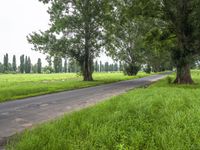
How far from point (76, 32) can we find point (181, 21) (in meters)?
15.7

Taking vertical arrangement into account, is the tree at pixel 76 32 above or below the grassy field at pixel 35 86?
above

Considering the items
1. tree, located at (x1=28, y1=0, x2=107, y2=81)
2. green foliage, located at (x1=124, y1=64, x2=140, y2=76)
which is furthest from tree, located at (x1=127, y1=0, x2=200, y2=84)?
green foliage, located at (x1=124, y1=64, x2=140, y2=76)

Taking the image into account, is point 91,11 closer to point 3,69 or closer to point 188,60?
point 188,60

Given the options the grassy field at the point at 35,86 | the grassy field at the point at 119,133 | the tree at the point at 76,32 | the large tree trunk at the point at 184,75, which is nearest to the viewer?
the grassy field at the point at 119,133

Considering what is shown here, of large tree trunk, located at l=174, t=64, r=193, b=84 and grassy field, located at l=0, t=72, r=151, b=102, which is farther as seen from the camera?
large tree trunk, located at l=174, t=64, r=193, b=84

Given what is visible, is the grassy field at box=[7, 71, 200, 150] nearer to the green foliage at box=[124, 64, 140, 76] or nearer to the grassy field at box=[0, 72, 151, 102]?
the grassy field at box=[0, 72, 151, 102]

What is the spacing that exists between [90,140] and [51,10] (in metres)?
28.7

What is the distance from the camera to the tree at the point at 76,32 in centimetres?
2972

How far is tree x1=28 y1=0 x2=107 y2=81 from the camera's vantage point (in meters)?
29.7

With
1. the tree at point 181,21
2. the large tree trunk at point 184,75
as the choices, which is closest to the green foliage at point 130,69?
the tree at point 181,21

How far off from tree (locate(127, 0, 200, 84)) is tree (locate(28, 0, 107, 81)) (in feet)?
31.1

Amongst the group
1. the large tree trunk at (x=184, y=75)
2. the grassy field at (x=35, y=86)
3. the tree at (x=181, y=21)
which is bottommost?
the grassy field at (x=35, y=86)

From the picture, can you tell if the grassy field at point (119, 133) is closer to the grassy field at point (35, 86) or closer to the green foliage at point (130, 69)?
the grassy field at point (35, 86)

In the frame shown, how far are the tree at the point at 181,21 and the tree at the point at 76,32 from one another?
9.48 m
